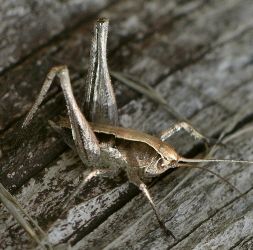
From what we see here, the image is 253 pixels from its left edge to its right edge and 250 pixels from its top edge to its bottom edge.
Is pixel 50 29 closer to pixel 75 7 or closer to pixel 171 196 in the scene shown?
pixel 75 7

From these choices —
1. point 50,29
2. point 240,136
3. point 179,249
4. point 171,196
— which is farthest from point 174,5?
point 179,249

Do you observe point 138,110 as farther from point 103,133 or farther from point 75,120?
point 75,120

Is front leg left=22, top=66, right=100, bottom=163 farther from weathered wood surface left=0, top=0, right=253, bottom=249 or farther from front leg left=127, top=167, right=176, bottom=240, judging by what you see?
front leg left=127, top=167, right=176, bottom=240

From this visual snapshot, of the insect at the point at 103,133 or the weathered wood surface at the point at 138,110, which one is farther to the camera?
the insect at the point at 103,133

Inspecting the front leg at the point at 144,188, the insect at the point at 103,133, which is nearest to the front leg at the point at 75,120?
the insect at the point at 103,133

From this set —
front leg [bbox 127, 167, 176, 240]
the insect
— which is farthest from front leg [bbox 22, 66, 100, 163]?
front leg [bbox 127, 167, 176, 240]

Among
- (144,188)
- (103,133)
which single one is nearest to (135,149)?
(103,133)

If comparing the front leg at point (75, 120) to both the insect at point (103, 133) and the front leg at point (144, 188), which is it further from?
the front leg at point (144, 188)
